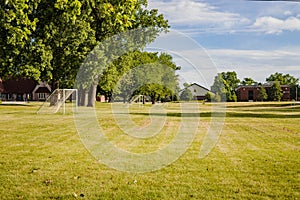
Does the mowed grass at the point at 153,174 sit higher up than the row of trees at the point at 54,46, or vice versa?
the row of trees at the point at 54,46

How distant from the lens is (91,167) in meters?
7.28

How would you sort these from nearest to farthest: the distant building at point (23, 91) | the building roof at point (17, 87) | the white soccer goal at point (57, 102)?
the white soccer goal at point (57, 102) → the building roof at point (17, 87) → the distant building at point (23, 91)

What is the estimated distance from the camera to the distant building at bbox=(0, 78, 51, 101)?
70.6 m

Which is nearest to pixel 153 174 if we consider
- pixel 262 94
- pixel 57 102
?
pixel 57 102

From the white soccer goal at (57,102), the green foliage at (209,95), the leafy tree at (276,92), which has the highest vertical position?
the leafy tree at (276,92)

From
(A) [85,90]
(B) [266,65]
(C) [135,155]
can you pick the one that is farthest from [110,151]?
(A) [85,90]

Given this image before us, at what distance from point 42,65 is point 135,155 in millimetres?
23210

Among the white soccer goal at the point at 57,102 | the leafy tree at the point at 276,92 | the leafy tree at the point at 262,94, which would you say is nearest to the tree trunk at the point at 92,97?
the white soccer goal at the point at 57,102

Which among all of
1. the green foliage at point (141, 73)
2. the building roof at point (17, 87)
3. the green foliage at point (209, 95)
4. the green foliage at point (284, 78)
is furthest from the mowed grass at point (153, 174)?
the green foliage at point (284, 78)

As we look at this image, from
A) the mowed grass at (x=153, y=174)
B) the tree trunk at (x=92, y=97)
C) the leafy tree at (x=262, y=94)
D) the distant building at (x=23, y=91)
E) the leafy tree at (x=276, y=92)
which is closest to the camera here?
the mowed grass at (x=153, y=174)

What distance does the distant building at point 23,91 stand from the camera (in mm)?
70625

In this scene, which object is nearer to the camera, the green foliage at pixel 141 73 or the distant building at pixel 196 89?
the distant building at pixel 196 89

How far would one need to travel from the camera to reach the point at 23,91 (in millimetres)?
71000

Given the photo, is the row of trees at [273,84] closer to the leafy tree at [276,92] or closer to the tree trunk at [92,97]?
the leafy tree at [276,92]
